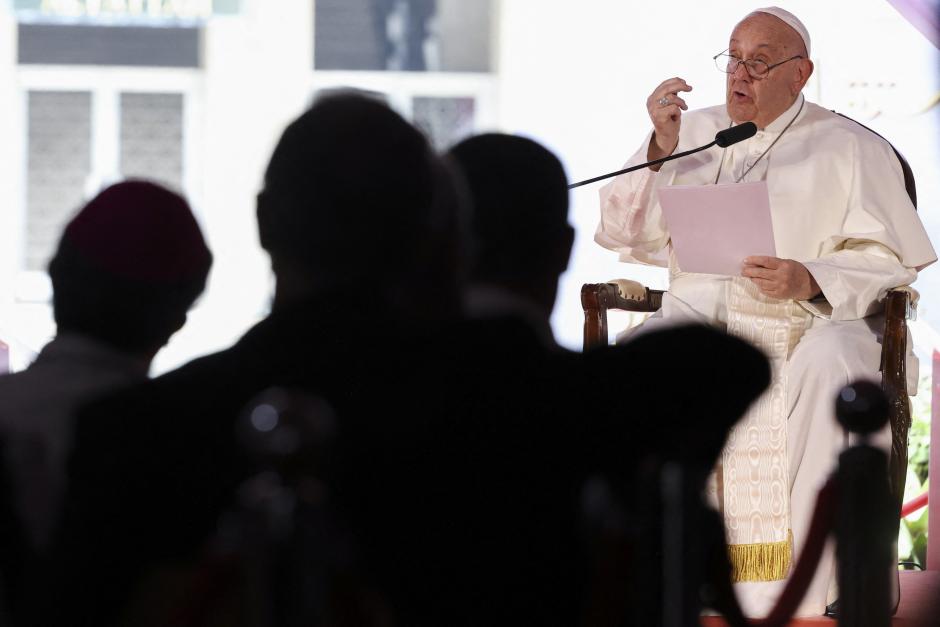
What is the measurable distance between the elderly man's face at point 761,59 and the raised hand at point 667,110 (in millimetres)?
330

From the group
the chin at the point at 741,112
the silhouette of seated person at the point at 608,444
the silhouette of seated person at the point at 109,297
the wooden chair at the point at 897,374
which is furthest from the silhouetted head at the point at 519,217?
the chin at the point at 741,112

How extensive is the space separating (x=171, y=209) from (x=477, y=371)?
664mm

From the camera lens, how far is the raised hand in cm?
426

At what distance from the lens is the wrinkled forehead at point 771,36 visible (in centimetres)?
461

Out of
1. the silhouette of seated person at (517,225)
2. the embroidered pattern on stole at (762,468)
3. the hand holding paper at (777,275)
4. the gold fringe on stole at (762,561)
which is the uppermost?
the silhouette of seated person at (517,225)

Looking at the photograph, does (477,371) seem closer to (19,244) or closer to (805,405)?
(805,405)

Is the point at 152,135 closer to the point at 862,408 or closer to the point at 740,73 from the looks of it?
the point at 740,73

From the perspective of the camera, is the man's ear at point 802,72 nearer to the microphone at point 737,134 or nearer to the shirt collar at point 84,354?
the microphone at point 737,134

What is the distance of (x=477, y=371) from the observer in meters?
1.43

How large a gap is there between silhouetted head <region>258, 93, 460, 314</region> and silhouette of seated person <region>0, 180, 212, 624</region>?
1.30ft

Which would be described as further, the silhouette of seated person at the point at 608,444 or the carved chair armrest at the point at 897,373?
the carved chair armrest at the point at 897,373

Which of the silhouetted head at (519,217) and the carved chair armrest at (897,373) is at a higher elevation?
the silhouetted head at (519,217)

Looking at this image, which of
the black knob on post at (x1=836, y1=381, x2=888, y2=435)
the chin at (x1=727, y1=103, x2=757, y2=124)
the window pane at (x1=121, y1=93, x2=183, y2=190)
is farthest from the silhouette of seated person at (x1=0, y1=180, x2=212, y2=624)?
the window pane at (x1=121, y1=93, x2=183, y2=190)

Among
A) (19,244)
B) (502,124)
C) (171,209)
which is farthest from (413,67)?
(171,209)
